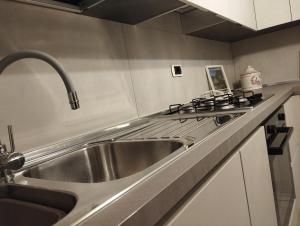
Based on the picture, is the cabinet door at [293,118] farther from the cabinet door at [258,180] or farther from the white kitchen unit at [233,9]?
the white kitchen unit at [233,9]

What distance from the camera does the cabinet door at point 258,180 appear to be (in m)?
0.80

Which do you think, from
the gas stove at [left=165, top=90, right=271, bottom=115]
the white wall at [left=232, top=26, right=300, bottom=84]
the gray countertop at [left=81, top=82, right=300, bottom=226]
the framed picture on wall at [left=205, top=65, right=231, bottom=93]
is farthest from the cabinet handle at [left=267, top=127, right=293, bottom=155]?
the white wall at [left=232, top=26, right=300, bottom=84]

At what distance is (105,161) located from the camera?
940 millimetres

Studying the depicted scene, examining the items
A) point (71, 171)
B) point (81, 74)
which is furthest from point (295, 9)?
point (71, 171)

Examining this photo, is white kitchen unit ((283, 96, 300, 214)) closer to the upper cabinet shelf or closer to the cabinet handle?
the cabinet handle

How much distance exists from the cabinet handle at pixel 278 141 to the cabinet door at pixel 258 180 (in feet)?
0.21

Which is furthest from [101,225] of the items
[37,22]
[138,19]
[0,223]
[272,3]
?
[272,3]

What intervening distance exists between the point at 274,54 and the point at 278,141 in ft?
5.10

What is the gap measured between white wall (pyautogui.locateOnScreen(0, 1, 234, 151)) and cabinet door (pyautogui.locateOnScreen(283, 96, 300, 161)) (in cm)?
62

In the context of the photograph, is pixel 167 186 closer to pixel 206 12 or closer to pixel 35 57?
pixel 35 57

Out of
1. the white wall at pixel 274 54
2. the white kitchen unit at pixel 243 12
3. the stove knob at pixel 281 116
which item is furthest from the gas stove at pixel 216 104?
the white wall at pixel 274 54

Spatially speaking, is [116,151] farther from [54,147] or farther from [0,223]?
[0,223]

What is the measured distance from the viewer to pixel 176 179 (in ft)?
1.52

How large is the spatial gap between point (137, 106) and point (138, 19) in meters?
0.42
